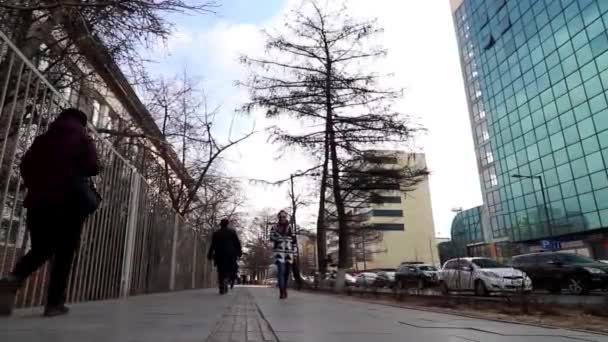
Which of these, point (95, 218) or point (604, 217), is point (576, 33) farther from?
point (95, 218)

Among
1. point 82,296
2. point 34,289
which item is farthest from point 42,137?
point 82,296

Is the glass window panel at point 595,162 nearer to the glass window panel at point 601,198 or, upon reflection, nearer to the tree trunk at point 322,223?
the glass window panel at point 601,198

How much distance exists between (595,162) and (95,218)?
152 ft

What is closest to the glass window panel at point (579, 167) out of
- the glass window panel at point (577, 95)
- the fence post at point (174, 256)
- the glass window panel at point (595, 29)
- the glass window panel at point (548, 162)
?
the glass window panel at point (548, 162)

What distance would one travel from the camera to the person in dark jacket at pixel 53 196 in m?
3.28

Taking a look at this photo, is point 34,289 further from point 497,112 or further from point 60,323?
point 497,112

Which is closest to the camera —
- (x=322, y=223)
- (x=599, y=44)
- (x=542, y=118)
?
(x=322, y=223)

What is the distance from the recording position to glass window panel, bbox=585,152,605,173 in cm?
3988

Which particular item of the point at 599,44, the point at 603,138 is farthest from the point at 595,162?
the point at 599,44

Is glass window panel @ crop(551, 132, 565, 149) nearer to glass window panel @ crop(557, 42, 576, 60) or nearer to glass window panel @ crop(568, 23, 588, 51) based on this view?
glass window panel @ crop(557, 42, 576, 60)

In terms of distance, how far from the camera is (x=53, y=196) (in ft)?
10.7

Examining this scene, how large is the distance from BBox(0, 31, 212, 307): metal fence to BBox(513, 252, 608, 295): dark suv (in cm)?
1364

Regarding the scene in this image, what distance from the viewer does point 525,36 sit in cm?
5181

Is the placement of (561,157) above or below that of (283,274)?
above
